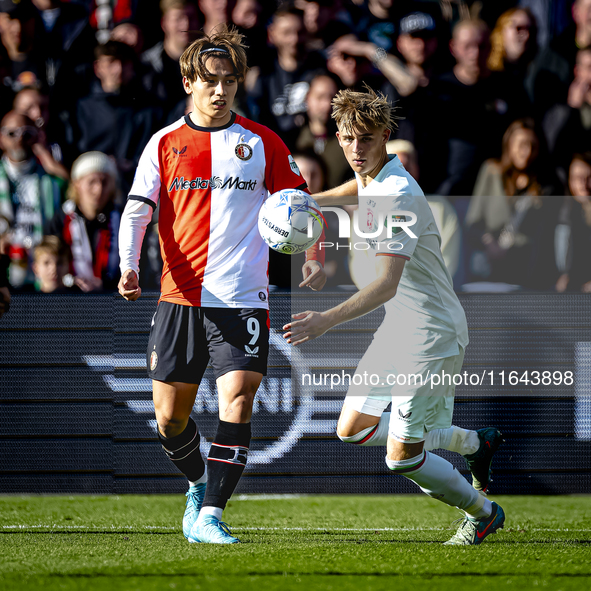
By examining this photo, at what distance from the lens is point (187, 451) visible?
164 inches

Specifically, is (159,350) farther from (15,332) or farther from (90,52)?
(90,52)

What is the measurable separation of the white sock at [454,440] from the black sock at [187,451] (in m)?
1.25

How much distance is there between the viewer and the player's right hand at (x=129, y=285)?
3.83 metres

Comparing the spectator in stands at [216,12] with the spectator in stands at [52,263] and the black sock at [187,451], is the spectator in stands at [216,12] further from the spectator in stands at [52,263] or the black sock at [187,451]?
the black sock at [187,451]

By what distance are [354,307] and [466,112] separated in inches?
120

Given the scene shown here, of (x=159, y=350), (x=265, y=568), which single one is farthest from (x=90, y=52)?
(x=265, y=568)

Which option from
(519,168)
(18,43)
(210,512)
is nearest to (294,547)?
(210,512)

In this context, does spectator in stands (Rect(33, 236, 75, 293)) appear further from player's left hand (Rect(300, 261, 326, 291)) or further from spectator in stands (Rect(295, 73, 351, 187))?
player's left hand (Rect(300, 261, 326, 291))

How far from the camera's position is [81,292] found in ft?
17.0

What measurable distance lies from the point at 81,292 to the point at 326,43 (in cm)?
309

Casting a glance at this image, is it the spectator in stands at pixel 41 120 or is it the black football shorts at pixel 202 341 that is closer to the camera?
the black football shorts at pixel 202 341

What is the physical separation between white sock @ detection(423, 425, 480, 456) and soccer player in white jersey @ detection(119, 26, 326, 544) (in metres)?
0.99

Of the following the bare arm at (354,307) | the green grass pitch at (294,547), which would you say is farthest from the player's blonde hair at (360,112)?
the green grass pitch at (294,547)

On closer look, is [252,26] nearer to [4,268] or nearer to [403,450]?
[4,268]
